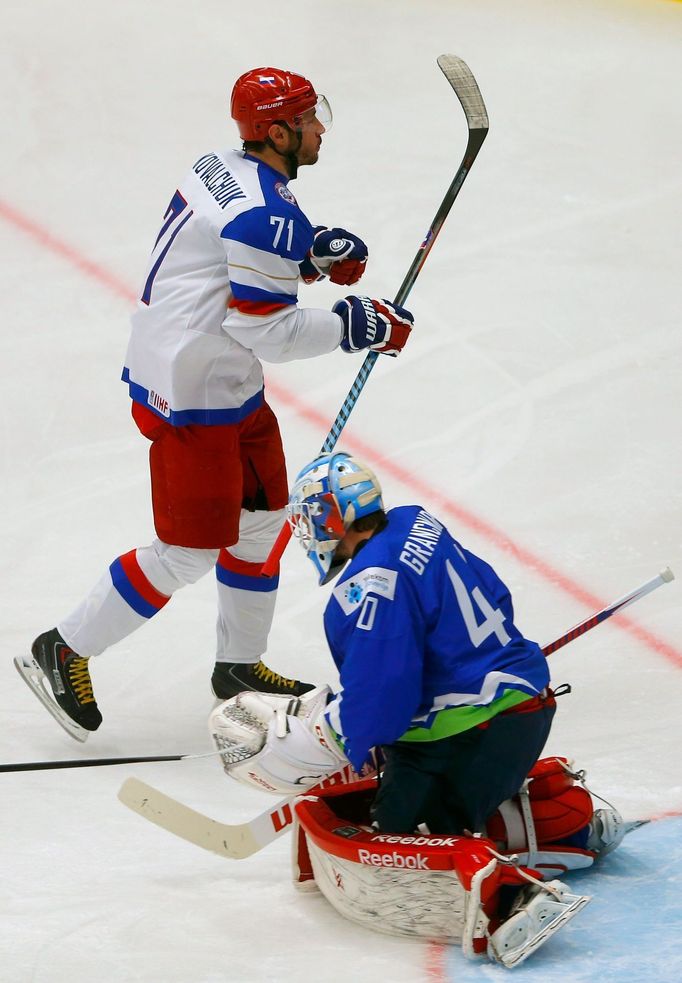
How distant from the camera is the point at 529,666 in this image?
2686mm

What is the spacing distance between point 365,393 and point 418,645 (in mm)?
2562

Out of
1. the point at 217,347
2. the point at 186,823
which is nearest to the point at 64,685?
the point at 186,823

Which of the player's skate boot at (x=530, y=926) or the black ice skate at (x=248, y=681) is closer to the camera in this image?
the player's skate boot at (x=530, y=926)

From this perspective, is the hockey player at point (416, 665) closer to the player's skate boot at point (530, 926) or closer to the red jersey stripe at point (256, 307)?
the player's skate boot at point (530, 926)

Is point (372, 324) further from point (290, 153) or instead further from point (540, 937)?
point (540, 937)

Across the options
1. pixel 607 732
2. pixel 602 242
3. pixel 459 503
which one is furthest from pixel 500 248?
pixel 607 732

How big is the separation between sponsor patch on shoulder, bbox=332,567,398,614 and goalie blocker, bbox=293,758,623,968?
415 millimetres

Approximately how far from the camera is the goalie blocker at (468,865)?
99.1 inches

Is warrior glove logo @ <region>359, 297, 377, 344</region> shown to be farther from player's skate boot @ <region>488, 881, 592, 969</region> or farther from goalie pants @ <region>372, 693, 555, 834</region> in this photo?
player's skate boot @ <region>488, 881, 592, 969</region>

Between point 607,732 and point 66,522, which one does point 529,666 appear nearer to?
point 607,732

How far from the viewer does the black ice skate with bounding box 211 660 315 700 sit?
370 centimetres

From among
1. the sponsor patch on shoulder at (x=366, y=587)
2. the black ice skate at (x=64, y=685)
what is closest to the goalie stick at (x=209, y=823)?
the sponsor patch on shoulder at (x=366, y=587)

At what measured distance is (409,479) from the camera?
4703 millimetres

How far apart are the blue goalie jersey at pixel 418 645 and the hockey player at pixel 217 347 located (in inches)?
30.7
